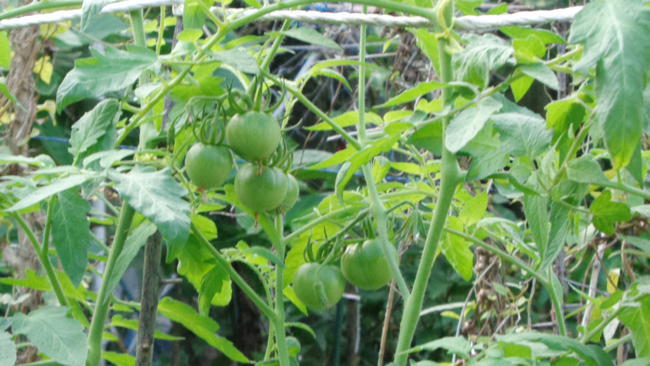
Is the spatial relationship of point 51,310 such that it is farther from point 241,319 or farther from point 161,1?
point 241,319

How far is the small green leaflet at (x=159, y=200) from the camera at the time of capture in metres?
0.44

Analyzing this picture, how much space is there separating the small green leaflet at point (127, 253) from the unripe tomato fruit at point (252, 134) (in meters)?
0.13

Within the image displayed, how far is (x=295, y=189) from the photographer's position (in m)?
0.68

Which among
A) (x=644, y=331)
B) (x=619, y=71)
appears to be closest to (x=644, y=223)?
(x=644, y=331)

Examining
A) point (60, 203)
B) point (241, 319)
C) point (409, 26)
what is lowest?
point (241, 319)

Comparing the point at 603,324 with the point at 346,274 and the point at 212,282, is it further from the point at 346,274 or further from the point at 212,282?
the point at 212,282

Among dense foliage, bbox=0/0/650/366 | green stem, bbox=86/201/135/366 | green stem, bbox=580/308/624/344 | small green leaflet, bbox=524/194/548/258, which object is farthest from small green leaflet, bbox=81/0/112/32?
green stem, bbox=580/308/624/344

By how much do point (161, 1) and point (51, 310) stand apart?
0.36 meters

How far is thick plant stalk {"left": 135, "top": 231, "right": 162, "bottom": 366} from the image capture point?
0.68 metres

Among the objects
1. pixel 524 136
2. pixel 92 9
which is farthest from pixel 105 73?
pixel 524 136

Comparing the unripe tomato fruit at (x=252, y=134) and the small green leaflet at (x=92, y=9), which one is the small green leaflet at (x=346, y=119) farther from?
the small green leaflet at (x=92, y=9)

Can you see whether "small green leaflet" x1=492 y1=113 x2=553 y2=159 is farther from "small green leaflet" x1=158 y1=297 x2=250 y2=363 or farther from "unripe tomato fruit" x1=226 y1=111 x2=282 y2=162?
"small green leaflet" x1=158 y1=297 x2=250 y2=363

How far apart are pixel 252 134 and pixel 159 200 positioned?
0.42ft

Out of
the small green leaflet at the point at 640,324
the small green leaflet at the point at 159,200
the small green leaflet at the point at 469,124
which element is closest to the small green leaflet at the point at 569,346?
the small green leaflet at the point at 640,324
